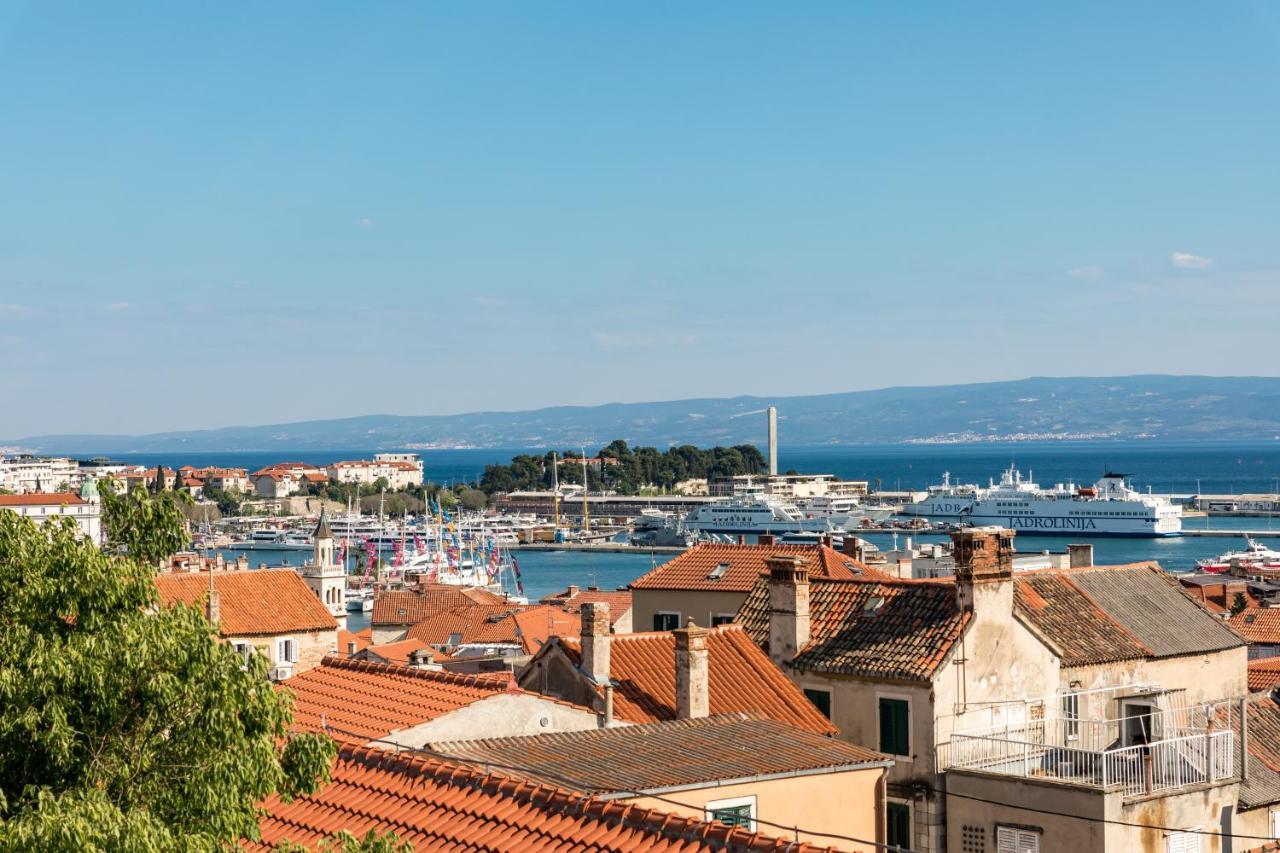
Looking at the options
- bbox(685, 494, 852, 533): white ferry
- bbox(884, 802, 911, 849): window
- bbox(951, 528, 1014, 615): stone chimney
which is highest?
bbox(951, 528, 1014, 615): stone chimney

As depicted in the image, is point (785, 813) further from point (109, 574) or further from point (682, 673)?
point (109, 574)

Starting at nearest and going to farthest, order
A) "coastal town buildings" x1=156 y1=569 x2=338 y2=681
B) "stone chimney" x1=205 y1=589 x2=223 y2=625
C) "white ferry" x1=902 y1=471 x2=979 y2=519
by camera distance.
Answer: "stone chimney" x1=205 y1=589 x2=223 y2=625 < "coastal town buildings" x1=156 y1=569 x2=338 y2=681 < "white ferry" x1=902 y1=471 x2=979 y2=519

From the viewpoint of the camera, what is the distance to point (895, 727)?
16.3 metres

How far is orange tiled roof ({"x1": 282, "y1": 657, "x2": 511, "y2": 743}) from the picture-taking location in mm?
12883

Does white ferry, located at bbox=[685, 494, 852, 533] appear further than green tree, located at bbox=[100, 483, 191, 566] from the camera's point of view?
Yes

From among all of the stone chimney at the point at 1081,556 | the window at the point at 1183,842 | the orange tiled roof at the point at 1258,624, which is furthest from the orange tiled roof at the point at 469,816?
the orange tiled roof at the point at 1258,624

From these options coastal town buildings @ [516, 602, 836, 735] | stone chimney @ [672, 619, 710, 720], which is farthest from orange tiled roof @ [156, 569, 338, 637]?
stone chimney @ [672, 619, 710, 720]

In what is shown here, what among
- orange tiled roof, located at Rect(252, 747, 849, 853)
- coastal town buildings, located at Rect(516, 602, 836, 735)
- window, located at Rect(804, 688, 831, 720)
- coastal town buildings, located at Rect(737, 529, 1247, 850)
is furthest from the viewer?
window, located at Rect(804, 688, 831, 720)

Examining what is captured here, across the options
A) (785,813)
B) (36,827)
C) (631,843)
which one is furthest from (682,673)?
(36,827)

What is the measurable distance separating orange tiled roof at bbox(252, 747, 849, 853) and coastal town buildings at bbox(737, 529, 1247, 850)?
598 centimetres

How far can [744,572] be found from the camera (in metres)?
24.0

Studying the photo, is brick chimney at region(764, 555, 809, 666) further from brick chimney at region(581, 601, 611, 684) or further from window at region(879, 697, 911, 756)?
brick chimney at region(581, 601, 611, 684)

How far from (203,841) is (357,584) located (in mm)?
103935

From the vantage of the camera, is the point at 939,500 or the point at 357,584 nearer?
the point at 357,584
